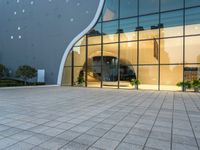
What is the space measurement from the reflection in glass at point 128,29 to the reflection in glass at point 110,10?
111 centimetres

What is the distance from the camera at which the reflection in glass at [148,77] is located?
1477 centimetres

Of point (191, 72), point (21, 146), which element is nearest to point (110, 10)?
point (191, 72)

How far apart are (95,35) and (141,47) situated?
470 cm

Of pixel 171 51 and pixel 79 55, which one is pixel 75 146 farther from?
pixel 79 55

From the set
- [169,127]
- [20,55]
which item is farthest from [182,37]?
[20,55]

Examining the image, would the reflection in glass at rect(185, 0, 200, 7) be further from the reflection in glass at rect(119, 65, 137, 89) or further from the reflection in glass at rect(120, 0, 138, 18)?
the reflection in glass at rect(119, 65, 137, 89)

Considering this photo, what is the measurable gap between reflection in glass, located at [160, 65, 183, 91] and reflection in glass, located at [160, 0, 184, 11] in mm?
4801

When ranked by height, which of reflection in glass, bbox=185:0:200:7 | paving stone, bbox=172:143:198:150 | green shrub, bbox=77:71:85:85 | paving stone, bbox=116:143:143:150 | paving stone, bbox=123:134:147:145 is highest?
reflection in glass, bbox=185:0:200:7

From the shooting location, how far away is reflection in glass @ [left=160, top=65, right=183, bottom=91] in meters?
14.0

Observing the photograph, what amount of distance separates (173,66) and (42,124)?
1211 centimetres

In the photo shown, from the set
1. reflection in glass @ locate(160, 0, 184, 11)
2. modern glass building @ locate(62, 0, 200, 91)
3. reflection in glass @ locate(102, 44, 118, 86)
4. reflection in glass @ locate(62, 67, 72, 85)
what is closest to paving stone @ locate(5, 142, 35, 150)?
modern glass building @ locate(62, 0, 200, 91)

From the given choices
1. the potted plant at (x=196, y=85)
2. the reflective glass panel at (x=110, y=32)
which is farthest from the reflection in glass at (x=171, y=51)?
the reflective glass panel at (x=110, y=32)

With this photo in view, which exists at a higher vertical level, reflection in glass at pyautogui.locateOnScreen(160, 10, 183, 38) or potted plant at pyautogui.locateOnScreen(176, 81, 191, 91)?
reflection in glass at pyautogui.locateOnScreen(160, 10, 183, 38)

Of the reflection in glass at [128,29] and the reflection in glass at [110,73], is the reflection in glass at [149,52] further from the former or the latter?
the reflection in glass at [110,73]
